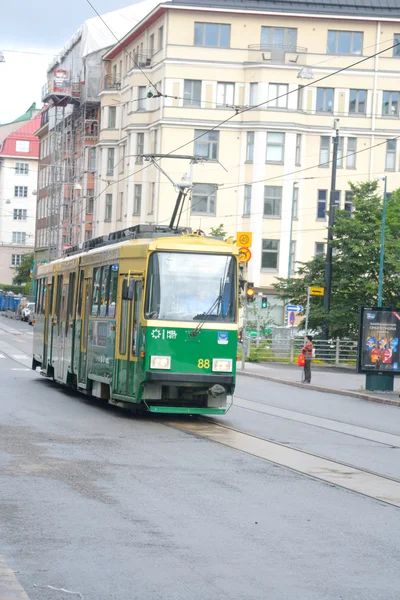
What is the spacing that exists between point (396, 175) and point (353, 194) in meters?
16.3

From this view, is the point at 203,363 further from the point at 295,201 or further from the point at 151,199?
the point at 151,199

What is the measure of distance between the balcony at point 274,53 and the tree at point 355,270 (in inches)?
672

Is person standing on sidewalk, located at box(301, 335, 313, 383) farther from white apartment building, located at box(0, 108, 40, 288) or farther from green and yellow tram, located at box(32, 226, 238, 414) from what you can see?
white apartment building, located at box(0, 108, 40, 288)

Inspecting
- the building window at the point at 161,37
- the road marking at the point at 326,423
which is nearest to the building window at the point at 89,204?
the building window at the point at 161,37

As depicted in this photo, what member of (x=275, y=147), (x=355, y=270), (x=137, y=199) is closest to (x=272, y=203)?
(x=275, y=147)

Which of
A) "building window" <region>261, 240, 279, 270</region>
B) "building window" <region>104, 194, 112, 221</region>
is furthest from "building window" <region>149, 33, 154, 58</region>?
"building window" <region>261, 240, 279, 270</region>

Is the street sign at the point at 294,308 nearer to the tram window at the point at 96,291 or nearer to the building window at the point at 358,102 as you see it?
the building window at the point at 358,102

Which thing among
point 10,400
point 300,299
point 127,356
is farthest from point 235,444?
point 300,299

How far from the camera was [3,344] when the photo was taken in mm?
46875

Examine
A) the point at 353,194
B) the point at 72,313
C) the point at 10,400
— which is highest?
the point at 353,194

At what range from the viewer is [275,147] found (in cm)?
6234

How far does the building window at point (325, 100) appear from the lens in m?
63.1

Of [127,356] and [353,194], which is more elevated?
[353,194]

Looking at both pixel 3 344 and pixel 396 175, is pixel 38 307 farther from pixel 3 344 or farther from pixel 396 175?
pixel 396 175
